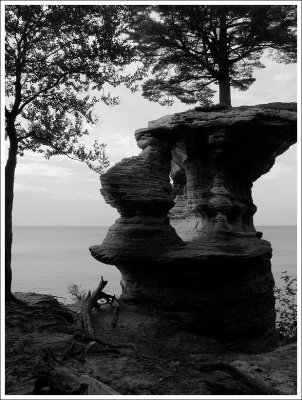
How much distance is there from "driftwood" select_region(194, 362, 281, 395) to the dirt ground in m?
0.02

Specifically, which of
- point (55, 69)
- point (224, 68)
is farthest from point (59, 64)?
point (224, 68)

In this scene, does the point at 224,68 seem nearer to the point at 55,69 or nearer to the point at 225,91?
the point at 225,91

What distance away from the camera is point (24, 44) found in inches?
493

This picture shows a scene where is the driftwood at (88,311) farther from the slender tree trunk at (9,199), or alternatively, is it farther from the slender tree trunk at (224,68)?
the slender tree trunk at (224,68)

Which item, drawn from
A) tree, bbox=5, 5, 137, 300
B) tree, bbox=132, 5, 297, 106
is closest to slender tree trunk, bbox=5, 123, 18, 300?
tree, bbox=5, 5, 137, 300

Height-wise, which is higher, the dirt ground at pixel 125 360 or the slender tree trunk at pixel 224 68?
the slender tree trunk at pixel 224 68

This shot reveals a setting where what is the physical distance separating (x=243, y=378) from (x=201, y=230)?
26.7ft

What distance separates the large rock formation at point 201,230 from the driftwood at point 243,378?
411cm

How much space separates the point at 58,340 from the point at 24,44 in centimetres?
993

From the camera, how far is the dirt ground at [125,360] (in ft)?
25.9

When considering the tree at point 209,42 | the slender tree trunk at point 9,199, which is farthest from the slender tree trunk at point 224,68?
the slender tree trunk at point 9,199

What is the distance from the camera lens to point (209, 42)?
57.8ft

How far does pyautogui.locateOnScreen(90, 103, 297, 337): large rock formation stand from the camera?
569 inches

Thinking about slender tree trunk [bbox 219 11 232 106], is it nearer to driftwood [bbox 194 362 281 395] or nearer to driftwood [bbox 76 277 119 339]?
driftwood [bbox 76 277 119 339]
